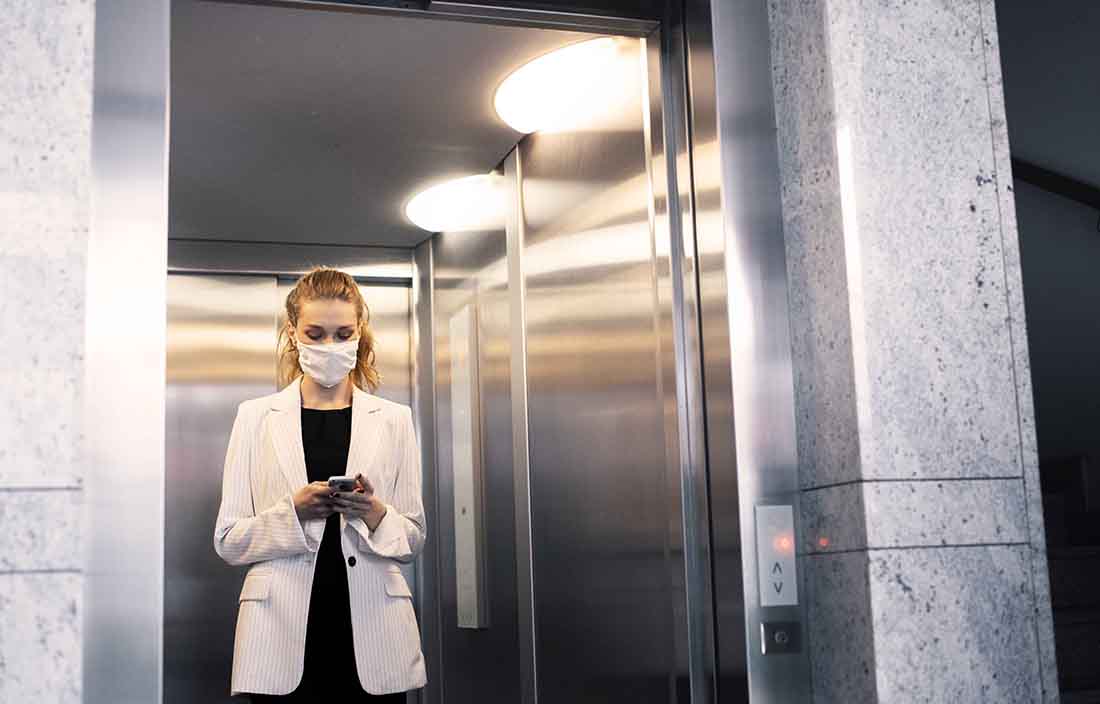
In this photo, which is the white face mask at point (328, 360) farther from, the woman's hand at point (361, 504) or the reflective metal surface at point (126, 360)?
the reflective metal surface at point (126, 360)

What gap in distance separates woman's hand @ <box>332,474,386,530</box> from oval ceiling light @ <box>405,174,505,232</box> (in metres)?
1.90

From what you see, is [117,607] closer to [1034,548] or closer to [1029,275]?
[1034,548]

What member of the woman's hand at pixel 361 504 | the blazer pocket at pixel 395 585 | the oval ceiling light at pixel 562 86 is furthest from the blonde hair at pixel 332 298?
the oval ceiling light at pixel 562 86

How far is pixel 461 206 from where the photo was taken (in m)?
5.78

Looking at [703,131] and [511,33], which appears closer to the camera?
[703,131]

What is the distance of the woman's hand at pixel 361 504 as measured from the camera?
11.5ft

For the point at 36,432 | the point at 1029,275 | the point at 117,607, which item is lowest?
the point at 117,607

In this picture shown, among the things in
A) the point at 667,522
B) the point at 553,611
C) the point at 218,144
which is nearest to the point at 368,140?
the point at 218,144

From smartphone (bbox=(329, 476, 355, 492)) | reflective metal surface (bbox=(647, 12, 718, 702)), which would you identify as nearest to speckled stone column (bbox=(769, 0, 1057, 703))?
reflective metal surface (bbox=(647, 12, 718, 702))

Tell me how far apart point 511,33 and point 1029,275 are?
6.18 ft

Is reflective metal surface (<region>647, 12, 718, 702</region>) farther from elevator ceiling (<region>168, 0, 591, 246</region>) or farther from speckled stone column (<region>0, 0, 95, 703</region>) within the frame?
speckled stone column (<region>0, 0, 95, 703</region>)

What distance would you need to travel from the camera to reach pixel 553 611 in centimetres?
441

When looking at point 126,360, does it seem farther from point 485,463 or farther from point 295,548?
point 485,463

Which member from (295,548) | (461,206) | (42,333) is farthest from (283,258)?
(42,333)
